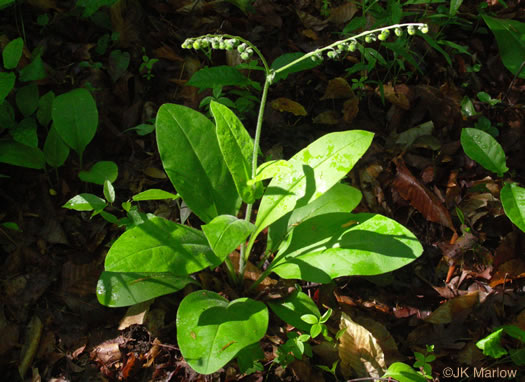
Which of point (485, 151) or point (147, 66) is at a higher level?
point (147, 66)

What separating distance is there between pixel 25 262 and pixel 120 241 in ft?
2.87

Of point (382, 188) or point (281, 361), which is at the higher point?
point (382, 188)

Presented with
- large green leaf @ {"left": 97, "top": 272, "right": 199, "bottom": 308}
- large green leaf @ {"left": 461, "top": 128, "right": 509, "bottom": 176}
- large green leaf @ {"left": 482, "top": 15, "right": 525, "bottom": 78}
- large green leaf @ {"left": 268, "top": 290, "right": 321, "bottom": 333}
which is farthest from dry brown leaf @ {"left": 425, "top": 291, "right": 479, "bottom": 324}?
large green leaf @ {"left": 482, "top": 15, "right": 525, "bottom": 78}

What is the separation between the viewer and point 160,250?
1.85 meters

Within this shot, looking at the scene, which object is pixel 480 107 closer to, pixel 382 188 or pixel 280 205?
pixel 382 188

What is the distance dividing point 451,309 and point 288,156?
4.39 feet

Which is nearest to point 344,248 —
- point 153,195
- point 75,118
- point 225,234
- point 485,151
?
point 225,234

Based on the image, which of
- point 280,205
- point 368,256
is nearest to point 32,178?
point 280,205

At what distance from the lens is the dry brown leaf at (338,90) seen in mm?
3002

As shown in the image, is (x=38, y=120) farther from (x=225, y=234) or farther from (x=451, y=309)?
(x=451, y=309)

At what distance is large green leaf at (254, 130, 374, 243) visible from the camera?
186 cm

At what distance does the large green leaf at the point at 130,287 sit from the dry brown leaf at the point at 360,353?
872 mm

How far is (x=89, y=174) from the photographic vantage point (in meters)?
2.42

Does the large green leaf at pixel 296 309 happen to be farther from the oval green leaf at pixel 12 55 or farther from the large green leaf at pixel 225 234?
the oval green leaf at pixel 12 55
